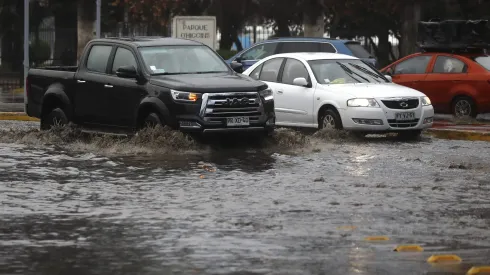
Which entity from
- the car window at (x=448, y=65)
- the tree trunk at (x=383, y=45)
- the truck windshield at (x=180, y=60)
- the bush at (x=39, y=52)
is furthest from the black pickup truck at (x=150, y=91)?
the tree trunk at (x=383, y=45)

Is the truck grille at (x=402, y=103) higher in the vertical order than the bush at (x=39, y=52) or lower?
higher

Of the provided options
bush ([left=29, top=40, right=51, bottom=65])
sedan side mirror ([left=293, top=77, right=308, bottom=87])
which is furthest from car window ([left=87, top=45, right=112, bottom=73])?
bush ([left=29, top=40, right=51, bottom=65])

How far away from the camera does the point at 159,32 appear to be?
59.1 metres

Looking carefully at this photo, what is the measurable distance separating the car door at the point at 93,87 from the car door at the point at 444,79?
852 cm

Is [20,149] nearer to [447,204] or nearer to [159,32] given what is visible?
[447,204]

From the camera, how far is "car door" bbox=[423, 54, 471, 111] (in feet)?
86.2

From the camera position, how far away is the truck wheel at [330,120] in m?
21.4

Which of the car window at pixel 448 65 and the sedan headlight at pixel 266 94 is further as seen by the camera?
the car window at pixel 448 65

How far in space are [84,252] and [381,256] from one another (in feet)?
7.42

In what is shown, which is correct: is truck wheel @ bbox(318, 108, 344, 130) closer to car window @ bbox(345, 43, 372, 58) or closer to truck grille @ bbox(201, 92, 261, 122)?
truck grille @ bbox(201, 92, 261, 122)

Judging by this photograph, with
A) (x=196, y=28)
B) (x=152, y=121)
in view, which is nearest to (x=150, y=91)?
(x=152, y=121)

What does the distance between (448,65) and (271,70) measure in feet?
16.6

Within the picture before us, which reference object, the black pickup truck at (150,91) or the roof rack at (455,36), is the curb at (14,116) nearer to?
the black pickup truck at (150,91)

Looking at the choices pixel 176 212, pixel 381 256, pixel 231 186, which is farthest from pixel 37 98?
pixel 381 256
